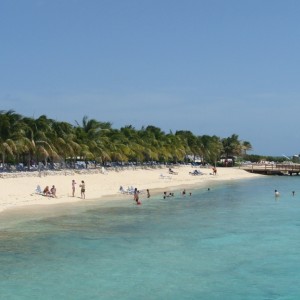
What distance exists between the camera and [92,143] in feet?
210

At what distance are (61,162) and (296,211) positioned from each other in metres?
35.0

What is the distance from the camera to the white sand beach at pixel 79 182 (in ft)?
116

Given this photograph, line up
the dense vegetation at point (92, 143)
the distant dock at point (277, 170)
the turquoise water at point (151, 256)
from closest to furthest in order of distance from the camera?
the turquoise water at point (151, 256)
the dense vegetation at point (92, 143)
the distant dock at point (277, 170)

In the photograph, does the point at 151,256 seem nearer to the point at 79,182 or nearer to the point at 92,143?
the point at 79,182

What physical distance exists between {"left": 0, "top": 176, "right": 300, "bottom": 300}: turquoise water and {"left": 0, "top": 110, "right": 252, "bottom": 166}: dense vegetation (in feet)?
67.2

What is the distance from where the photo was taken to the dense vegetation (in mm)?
49625

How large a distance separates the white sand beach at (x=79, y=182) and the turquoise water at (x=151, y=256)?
5.53m

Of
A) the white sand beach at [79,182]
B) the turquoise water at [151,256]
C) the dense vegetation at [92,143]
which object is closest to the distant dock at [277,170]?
the dense vegetation at [92,143]

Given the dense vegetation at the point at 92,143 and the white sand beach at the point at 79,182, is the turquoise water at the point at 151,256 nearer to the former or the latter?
the white sand beach at the point at 79,182

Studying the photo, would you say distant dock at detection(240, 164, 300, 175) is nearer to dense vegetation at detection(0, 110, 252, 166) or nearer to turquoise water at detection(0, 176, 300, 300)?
dense vegetation at detection(0, 110, 252, 166)

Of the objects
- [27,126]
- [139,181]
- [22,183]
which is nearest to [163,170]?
[139,181]

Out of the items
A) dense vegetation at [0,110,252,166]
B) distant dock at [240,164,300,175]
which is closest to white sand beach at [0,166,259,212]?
dense vegetation at [0,110,252,166]

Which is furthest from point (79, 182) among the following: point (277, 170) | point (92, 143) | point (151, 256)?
point (277, 170)

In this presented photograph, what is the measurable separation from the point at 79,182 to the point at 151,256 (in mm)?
30097
